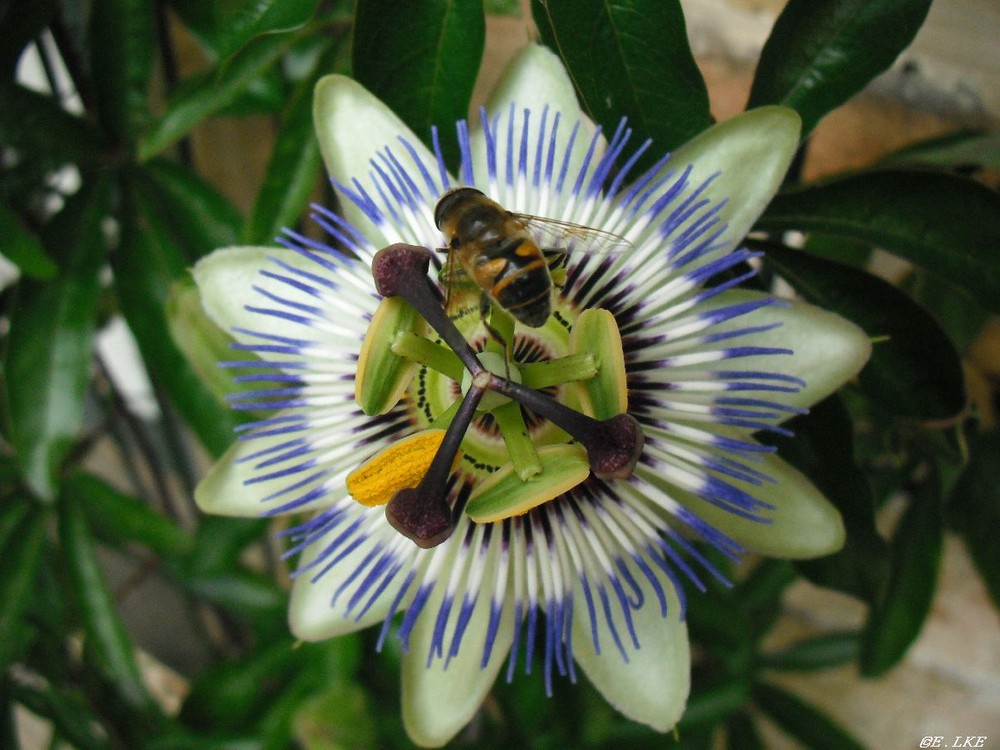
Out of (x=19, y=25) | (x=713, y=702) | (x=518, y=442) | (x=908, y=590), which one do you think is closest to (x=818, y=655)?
(x=713, y=702)

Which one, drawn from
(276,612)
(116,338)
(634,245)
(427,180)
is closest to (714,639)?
(276,612)

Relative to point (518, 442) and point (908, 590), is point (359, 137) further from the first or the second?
point (908, 590)

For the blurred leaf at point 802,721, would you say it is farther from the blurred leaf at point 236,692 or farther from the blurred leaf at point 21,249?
the blurred leaf at point 21,249

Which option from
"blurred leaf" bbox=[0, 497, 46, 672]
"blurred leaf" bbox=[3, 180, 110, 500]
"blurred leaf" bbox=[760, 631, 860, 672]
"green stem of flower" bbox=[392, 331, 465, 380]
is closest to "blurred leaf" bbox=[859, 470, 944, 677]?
"blurred leaf" bbox=[760, 631, 860, 672]

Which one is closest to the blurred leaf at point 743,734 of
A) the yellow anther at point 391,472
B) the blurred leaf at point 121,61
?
the yellow anther at point 391,472

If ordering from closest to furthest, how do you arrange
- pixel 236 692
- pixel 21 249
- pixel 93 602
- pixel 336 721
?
pixel 21 249, pixel 336 721, pixel 93 602, pixel 236 692

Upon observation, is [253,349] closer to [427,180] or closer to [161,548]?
[427,180]
